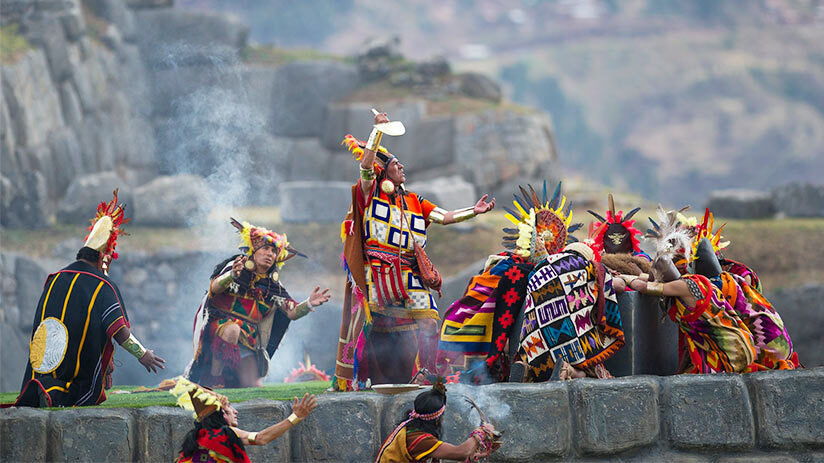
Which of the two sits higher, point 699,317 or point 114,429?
point 699,317

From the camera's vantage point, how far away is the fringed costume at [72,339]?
6582mm

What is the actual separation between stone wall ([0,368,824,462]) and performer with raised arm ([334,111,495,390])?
0.87m

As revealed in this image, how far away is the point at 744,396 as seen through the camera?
21.0ft

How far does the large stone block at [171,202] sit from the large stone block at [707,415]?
1203cm

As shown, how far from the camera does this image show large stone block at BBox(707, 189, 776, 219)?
1964cm

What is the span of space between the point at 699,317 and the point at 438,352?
1.82m

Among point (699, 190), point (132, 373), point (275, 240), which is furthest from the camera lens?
point (699, 190)

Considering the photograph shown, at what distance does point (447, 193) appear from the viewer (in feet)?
55.6

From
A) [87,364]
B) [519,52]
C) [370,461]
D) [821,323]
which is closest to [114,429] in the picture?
[87,364]

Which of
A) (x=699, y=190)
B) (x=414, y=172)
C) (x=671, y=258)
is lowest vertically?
(x=671, y=258)

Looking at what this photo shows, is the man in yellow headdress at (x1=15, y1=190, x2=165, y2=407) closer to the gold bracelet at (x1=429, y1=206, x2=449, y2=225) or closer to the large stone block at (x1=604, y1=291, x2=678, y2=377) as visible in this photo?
the gold bracelet at (x1=429, y1=206, x2=449, y2=225)

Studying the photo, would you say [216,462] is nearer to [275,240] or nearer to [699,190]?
[275,240]

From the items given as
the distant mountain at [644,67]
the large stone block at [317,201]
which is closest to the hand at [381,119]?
the large stone block at [317,201]

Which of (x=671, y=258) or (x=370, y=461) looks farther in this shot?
(x=671, y=258)
